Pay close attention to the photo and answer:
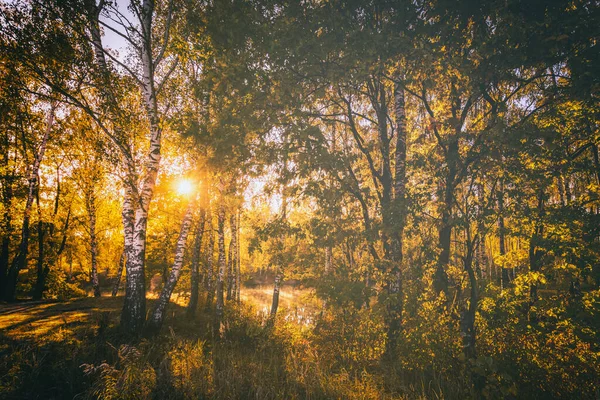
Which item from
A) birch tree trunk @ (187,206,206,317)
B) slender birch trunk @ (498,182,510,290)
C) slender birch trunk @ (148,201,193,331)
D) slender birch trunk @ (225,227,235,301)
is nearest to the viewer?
slender birch trunk @ (498,182,510,290)

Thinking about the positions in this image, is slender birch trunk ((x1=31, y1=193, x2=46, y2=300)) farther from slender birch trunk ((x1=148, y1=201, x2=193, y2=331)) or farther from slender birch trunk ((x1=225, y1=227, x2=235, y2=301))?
slender birch trunk ((x1=148, y1=201, x2=193, y2=331))

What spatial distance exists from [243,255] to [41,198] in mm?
19811

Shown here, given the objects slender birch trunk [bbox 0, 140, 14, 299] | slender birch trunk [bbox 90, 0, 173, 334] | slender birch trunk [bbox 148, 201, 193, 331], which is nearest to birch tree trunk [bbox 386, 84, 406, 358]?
slender birch trunk [bbox 148, 201, 193, 331]

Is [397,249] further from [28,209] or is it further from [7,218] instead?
[7,218]

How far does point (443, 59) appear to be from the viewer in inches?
202

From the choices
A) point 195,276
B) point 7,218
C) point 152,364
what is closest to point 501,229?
point 152,364

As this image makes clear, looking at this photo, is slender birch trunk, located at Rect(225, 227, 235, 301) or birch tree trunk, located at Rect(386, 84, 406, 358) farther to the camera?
slender birch trunk, located at Rect(225, 227, 235, 301)

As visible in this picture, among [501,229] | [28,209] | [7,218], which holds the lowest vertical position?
[501,229]

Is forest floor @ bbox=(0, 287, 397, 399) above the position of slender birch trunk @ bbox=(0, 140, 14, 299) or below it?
below

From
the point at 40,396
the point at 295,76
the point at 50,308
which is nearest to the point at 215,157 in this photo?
the point at 295,76

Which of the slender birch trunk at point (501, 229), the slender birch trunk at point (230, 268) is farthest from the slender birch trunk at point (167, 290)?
the slender birch trunk at point (501, 229)

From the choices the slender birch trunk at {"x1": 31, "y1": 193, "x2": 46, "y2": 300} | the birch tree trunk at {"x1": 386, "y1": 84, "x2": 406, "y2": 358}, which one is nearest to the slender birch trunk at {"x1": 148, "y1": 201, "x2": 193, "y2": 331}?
the birch tree trunk at {"x1": 386, "y1": 84, "x2": 406, "y2": 358}

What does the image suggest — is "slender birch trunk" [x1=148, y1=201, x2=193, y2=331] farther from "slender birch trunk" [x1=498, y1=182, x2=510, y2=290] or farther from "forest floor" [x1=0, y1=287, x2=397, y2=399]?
"slender birch trunk" [x1=498, y1=182, x2=510, y2=290]

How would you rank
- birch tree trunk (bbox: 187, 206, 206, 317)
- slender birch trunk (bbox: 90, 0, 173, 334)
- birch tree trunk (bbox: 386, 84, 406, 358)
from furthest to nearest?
1. birch tree trunk (bbox: 187, 206, 206, 317)
2. slender birch trunk (bbox: 90, 0, 173, 334)
3. birch tree trunk (bbox: 386, 84, 406, 358)
